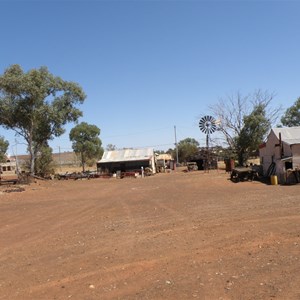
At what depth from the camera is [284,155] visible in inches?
1220

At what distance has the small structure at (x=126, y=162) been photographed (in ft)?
199

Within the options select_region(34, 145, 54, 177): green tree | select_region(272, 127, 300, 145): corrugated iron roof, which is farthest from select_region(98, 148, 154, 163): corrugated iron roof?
select_region(272, 127, 300, 145): corrugated iron roof

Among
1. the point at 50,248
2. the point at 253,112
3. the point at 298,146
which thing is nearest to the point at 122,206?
the point at 50,248

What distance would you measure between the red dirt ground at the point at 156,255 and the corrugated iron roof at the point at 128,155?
45.5m

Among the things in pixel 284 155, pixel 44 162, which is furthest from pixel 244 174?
pixel 44 162

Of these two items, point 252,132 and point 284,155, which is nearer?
point 284,155

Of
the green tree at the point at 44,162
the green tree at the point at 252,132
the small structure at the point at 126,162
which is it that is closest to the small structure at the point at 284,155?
the green tree at the point at 252,132

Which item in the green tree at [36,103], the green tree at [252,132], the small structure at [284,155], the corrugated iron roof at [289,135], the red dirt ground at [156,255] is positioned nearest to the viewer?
the red dirt ground at [156,255]

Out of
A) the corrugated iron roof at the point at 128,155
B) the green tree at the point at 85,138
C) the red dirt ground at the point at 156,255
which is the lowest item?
the red dirt ground at the point at 156,255

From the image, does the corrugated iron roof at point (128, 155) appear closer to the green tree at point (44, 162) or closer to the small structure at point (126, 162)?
the small structure at point (126, 162)

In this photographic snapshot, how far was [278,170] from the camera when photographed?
30609 mm

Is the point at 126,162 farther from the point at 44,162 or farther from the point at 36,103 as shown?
the point at 36,103

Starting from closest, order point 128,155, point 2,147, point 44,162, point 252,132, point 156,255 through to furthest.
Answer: point 156,255
point 252,132
point 44,162
point 128,155
point 2,147

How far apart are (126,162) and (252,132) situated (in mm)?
19108
